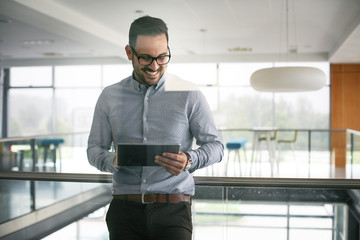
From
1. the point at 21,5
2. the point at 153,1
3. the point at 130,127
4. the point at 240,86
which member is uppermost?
the point at 21,5

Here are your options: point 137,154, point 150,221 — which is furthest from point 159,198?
point 137,154

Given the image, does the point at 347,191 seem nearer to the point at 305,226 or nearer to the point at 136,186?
the point at 305,226

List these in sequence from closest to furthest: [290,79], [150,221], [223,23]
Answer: [150,221], [290,79], [223,23]

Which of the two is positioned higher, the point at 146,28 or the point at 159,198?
the point at 146,28

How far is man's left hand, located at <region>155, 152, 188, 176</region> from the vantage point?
1.28 m

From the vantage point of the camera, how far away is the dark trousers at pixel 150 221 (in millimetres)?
1397

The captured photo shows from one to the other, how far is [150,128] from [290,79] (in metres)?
1.05

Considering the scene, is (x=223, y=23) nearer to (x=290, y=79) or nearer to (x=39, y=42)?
(x=290, y=79)

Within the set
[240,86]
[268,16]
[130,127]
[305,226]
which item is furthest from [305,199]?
[268,16]

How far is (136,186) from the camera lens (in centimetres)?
146

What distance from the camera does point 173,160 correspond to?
1284 mm

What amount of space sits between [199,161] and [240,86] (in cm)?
109

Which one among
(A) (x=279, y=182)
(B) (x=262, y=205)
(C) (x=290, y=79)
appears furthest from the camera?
(C) (x=290, y=79)

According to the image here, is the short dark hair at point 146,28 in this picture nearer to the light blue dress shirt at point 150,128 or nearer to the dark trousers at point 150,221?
the light blue dress shirt at point 150,128
